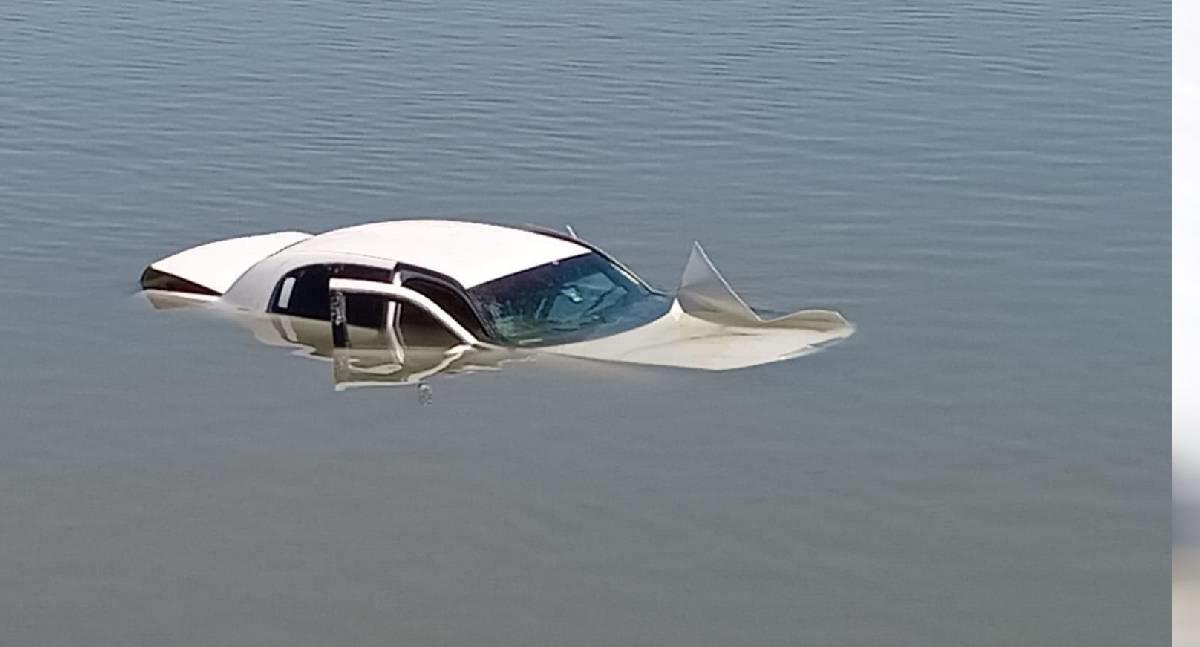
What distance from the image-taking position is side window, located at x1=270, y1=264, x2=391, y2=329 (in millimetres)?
11263

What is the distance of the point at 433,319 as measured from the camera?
36.3 feet

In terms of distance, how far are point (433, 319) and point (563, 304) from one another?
0.73 metres

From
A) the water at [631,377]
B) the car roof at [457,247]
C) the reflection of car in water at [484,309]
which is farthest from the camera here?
the car roof at [457,247]

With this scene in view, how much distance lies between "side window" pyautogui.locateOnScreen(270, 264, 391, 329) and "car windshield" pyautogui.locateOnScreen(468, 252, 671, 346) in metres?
0.61

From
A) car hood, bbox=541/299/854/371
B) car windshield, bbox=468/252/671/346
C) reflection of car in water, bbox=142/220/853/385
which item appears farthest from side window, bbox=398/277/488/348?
car hood, bbox=541/299/854/371

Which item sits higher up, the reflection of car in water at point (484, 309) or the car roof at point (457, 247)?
the car roof at point (457, 247)

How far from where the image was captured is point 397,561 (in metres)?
8.05

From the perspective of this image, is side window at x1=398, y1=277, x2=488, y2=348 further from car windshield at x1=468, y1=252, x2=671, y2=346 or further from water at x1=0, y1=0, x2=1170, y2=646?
water at x1=0, y1=0, x2=1170, y2=646

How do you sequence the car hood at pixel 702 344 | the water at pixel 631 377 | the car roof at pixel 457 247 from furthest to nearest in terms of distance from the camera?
the car roof at pixel 457 247, the car hood at pixel 702 344, the water at pixel 631 377

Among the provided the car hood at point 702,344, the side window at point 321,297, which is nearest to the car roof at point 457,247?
the side window at point 321,297

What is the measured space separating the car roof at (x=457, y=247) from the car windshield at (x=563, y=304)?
0.27ft

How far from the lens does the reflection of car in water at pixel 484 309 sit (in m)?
11.0

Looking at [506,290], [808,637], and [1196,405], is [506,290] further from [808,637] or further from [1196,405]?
[1196,405]

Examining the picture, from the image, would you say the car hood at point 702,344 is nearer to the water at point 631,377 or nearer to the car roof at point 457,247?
the water at point 631,377
